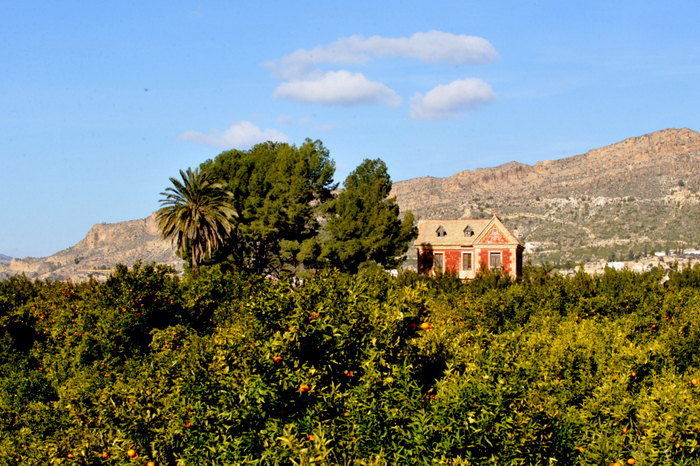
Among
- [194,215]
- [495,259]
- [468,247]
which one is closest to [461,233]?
[468,247]

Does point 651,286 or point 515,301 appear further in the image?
point 651,286

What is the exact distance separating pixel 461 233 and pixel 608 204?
80.7m

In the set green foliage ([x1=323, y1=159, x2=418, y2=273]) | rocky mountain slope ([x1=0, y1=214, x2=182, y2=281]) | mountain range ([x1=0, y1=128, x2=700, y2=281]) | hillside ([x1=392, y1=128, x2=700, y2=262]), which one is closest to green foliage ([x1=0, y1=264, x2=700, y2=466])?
green foliage ([x1=323, y1=159, x2=418, y2=273])

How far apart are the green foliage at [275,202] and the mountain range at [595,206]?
32532 mm

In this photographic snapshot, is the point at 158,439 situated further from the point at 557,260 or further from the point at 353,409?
the point at 557,260

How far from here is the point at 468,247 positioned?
5081cm

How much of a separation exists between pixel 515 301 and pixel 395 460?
16694 millimetres

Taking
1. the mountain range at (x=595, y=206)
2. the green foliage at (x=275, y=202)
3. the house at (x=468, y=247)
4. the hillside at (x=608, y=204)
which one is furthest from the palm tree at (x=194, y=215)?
the hillside at (x=608, y=204)

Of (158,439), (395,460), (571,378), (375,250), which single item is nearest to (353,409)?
(395,460)

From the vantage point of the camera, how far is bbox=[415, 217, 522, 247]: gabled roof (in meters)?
49.4

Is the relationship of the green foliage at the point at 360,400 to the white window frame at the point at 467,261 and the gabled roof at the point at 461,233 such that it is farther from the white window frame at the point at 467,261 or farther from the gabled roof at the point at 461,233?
the white window frame at the point at 467,261

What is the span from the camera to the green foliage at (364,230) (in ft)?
151

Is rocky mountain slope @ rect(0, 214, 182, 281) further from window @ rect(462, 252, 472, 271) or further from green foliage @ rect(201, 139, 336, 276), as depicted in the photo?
window @ rect(462, 252, 472, 271)

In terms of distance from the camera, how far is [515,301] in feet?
71.6
